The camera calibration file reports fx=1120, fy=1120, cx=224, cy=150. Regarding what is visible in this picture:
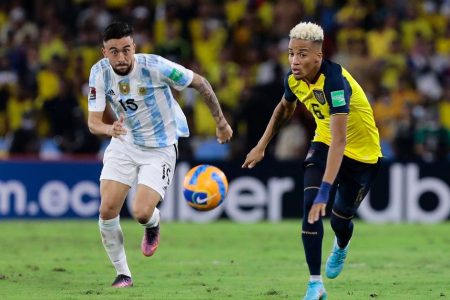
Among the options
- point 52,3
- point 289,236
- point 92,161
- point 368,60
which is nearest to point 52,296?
point 289,236

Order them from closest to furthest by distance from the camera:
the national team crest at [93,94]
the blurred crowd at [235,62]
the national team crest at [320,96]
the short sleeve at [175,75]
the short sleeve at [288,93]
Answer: the national team crest at [320,96]
the short sleeve at [288,93]
the national team crest at [93,94]
the short sleeve at [175,75]
the blurred crowd at [235,62]

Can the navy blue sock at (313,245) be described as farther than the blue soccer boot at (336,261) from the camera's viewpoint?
No

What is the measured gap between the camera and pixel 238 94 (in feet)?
61.4

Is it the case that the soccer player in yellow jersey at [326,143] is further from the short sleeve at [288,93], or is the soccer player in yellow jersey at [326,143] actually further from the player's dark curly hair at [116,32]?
the player's dark curly hair at [116,32]

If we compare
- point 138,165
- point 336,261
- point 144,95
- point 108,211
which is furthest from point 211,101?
point 336,261

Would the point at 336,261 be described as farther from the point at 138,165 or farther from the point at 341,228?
the point at 138,165

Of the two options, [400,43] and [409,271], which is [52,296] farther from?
[400,43]

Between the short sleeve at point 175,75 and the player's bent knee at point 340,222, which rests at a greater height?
the short sleeve at point 175,75

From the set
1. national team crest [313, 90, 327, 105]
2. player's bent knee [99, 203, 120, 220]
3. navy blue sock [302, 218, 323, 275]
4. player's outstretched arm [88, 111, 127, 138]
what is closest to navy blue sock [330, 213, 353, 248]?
navy blue sock [302, 218, 323, 275]

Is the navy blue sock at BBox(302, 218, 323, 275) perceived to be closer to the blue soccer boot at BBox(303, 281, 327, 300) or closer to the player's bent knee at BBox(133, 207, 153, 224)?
the blue soccer boot at BBox(303, 281, 327, 300)

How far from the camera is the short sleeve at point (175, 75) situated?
9.88 meters

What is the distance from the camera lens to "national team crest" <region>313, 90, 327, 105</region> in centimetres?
881

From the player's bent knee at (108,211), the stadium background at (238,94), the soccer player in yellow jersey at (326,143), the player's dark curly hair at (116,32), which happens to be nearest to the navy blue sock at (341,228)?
the soccer player in yellow jersey at (326,143)

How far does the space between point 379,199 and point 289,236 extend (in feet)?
8.60
